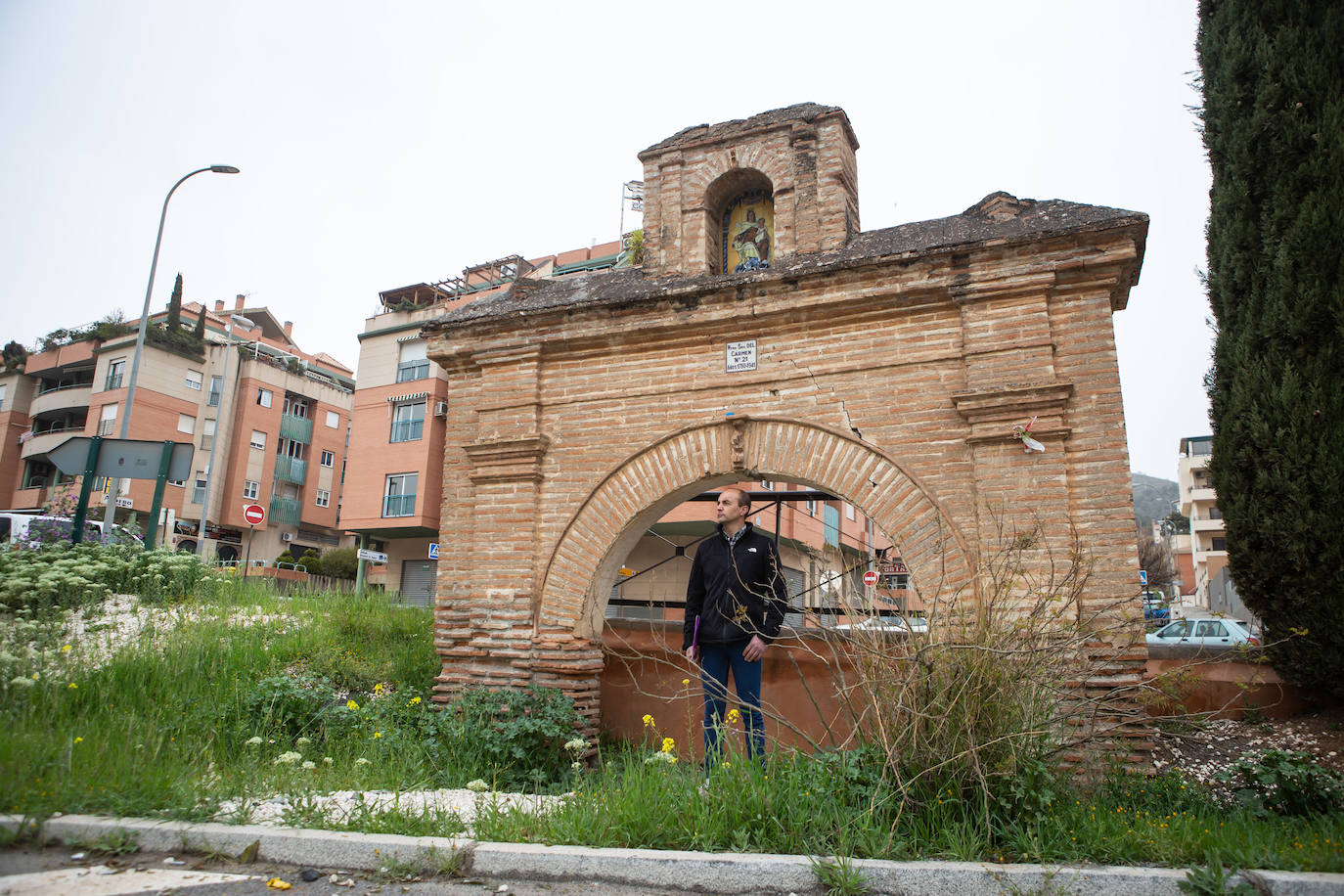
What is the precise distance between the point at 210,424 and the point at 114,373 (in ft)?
15.3

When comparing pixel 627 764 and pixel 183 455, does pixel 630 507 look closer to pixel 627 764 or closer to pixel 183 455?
pixel 627 764

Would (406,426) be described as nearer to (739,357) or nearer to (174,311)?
(174,311)

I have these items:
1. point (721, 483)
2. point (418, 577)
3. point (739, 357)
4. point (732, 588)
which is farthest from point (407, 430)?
point (732, 588)

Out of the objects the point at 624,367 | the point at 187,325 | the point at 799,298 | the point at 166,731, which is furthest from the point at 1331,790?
the point at 187,325

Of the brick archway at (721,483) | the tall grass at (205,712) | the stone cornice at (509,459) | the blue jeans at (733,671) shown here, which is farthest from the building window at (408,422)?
the blue jeans at (733,671)

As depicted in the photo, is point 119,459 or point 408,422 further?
point 408,422

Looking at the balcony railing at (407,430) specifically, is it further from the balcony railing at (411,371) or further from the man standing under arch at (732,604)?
the man standing under arch at (732,604)

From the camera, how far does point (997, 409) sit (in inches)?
239

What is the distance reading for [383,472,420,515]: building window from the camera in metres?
28.2

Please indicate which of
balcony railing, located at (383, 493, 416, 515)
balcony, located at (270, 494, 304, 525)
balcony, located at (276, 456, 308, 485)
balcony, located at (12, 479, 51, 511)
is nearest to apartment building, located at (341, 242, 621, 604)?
balcony railing, located at (383, 493, 416, 515)

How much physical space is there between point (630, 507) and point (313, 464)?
36476 millimetres

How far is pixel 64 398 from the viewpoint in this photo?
37.6 m

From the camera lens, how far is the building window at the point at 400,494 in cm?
2817

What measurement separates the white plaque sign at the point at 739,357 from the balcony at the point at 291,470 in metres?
36.1
